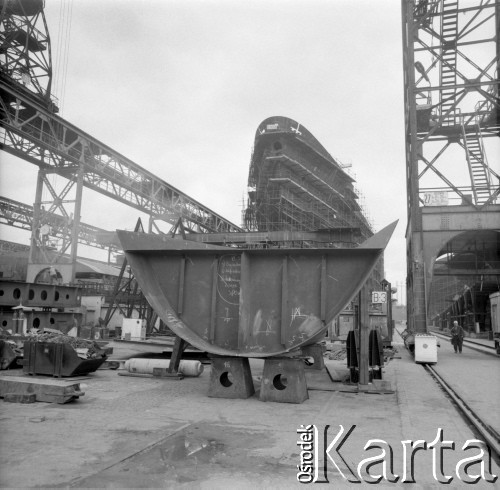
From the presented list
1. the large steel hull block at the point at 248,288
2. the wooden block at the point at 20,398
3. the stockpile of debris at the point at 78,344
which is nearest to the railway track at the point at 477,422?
the large steel hull block at the point at 248,288

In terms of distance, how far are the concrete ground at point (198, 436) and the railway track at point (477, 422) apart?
0.16 meters

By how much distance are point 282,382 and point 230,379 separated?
922 mm

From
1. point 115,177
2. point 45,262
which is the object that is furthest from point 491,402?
point 115,177

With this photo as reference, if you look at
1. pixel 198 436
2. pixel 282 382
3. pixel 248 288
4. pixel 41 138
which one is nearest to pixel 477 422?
pixel 282 382

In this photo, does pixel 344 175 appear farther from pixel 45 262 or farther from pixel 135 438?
pixel 135 438

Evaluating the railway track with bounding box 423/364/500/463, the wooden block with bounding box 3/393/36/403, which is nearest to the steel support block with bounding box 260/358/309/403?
the railway track with bounding box 423/364/500/463

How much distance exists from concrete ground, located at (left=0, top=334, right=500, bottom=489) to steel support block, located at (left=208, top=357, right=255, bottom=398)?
208 mm

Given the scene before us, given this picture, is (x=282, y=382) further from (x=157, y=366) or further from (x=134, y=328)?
(x=134, y=328)

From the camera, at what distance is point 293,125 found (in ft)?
145

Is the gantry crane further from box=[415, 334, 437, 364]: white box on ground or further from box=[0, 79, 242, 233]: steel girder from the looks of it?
box=[415, 334, 437, 364]: white box on ground

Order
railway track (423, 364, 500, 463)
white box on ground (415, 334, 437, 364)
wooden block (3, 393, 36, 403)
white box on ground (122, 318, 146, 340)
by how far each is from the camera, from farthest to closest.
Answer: white box on ground (122, 318, 146, 340) < white box on ground (415, 334, 437, 364) < wooden block (3, 393, 36, 403) < railway track (423, 364, 500, 463)

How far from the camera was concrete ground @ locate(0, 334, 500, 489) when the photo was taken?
402cm

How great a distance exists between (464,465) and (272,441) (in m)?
2.01

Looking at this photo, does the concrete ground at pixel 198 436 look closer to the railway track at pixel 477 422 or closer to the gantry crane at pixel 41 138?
the railway track at pixel 477 422
